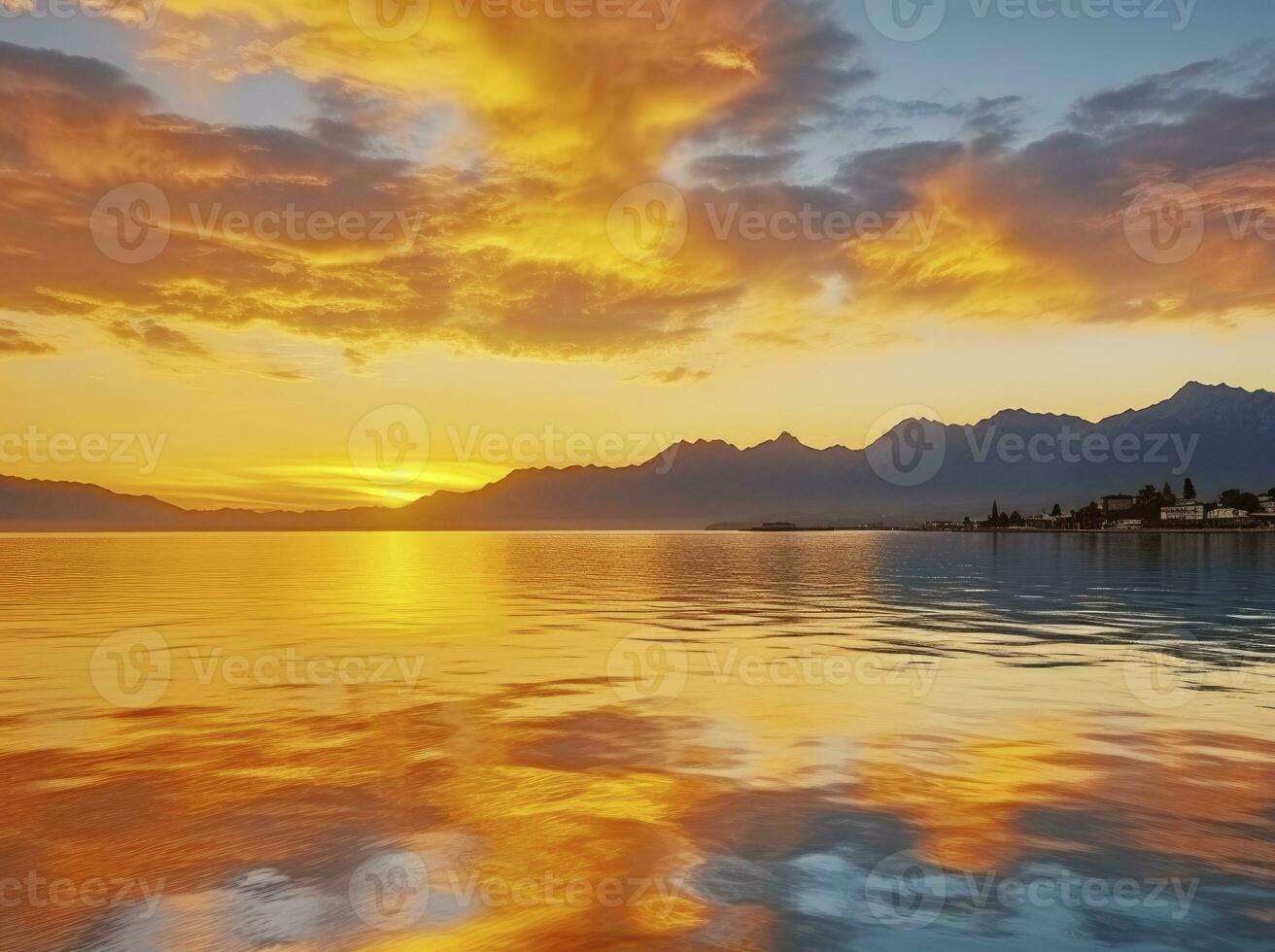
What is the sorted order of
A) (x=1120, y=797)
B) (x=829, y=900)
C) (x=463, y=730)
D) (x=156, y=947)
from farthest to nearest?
1. (x=463, y=730)
2. (x=1120, y=797)
3. (x=829, y=900)
4. (x=156, y=947)

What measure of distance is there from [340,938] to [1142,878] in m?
9.62

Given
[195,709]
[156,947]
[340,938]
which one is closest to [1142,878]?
[340,938]

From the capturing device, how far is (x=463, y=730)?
1997cm

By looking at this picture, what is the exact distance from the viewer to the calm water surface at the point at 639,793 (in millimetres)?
10273

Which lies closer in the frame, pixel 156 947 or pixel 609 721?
pixel 156 947

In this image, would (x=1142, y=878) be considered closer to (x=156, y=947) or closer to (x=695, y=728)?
(x=695, y=728)

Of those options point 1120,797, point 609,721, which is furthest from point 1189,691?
point 609,721

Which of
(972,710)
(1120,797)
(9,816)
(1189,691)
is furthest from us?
(1189,691)

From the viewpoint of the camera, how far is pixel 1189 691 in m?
24.4

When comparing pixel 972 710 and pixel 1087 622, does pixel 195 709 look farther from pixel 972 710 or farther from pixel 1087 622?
pixel 1087 622

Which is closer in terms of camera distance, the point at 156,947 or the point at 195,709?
the point at 156,947

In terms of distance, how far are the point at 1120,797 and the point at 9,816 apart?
17.2m

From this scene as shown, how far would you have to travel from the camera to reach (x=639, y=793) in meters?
15.2

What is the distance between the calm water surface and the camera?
10273 millimetres
